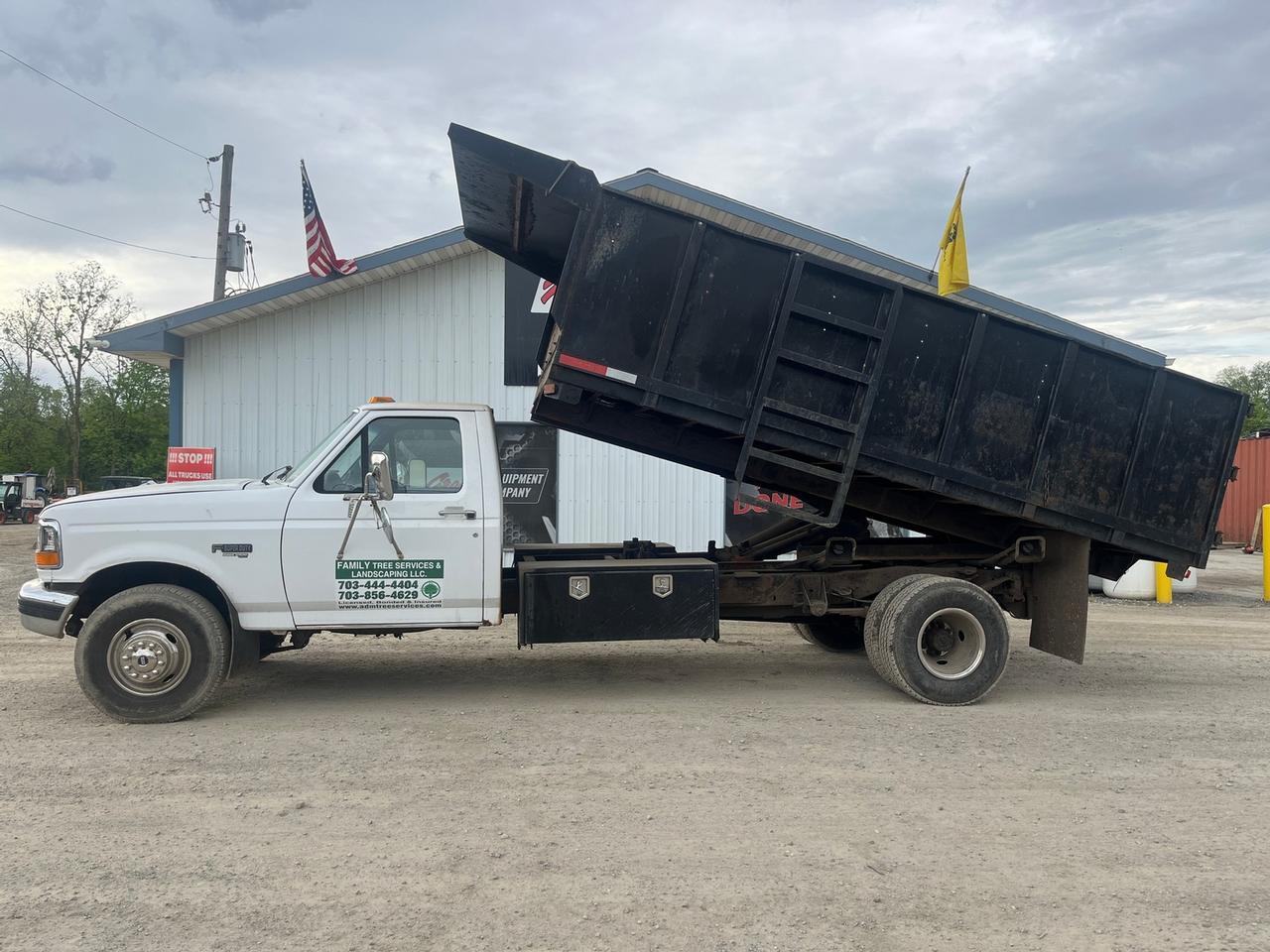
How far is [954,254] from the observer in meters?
10.6

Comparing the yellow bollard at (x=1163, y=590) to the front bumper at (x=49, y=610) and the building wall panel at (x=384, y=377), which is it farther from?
the front bumper at (x=49, y=610)

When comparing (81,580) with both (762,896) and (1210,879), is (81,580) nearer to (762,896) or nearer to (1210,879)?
(762,896)

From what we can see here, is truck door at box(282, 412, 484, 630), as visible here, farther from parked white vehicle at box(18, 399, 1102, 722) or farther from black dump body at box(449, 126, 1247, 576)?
black dump body at box(449, 126, 1247, 576)

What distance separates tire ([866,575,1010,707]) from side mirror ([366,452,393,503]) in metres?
3.83

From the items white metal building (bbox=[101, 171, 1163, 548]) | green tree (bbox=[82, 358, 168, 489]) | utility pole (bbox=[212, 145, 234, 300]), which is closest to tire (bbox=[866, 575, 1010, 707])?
white metal building (bbox=[101, 171, 1163, 548])

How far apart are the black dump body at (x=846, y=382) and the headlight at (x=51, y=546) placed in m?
3.49

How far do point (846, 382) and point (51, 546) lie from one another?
18.6 ft

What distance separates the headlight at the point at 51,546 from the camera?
591 cm

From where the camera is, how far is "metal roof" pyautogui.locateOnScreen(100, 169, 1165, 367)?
1251cm

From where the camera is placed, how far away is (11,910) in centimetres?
339

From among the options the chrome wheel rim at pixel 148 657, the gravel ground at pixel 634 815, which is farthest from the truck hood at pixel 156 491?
the gravel ground at pixel 634 815

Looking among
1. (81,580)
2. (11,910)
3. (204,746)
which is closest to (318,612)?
(204,746)

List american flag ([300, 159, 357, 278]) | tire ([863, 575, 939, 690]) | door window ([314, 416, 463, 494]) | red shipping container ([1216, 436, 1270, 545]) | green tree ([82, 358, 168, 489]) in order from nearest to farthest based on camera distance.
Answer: door window ([314, 416, 463, 494])
tire ([863, 575, 939, 690])
american flag ([300, 159, 357, 278])
red shipping container ([1216, 436, 1270, 545])
green tree ([82, 358, 168, 489])

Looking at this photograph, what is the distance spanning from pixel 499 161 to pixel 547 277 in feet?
6.73
